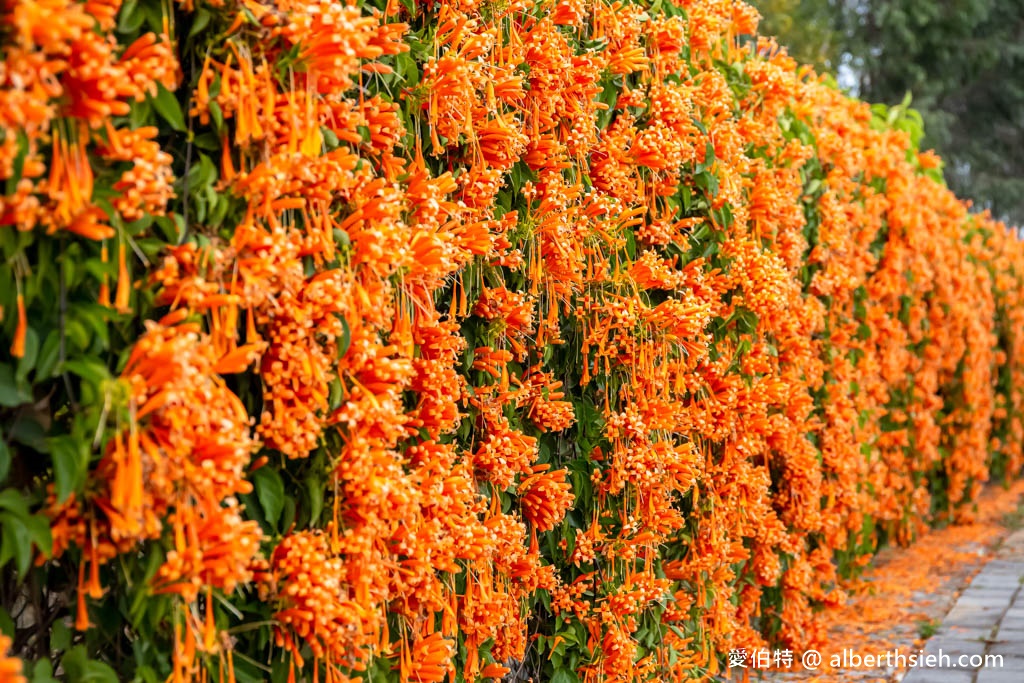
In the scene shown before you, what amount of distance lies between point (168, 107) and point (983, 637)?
4563 millimetres

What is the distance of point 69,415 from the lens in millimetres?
1640

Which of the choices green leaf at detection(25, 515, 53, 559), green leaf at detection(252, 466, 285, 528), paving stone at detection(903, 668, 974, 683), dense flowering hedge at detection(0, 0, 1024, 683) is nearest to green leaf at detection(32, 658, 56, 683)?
dense flowering hedge at detection(0, 0, 1024, 683)

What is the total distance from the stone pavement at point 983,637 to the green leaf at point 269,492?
334 centimetres

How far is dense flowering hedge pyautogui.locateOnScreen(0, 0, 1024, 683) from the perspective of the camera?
1.53m

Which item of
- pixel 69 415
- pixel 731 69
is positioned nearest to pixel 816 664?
pixel 731 69

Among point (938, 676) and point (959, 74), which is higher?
point (959, 74)

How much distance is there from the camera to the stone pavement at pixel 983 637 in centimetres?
437

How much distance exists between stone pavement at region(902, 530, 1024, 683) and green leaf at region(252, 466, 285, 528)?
3336mm

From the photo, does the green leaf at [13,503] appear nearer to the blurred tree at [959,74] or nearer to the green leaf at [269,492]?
the green leaf at [269,492]

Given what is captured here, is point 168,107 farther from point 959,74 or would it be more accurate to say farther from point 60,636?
point 959,74

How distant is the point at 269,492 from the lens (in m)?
1.83

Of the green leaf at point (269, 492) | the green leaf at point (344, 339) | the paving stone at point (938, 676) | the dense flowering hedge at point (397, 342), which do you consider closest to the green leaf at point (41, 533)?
the dense flowering hedge at point (397, 342)

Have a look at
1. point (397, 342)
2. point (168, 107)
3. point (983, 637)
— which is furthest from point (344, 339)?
point (983, 637)

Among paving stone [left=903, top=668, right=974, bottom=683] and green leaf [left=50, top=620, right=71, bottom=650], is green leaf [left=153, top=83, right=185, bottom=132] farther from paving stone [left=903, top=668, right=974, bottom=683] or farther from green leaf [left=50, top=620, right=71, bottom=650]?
paving stone [left=903, top=668, right=974, bottom=683]
